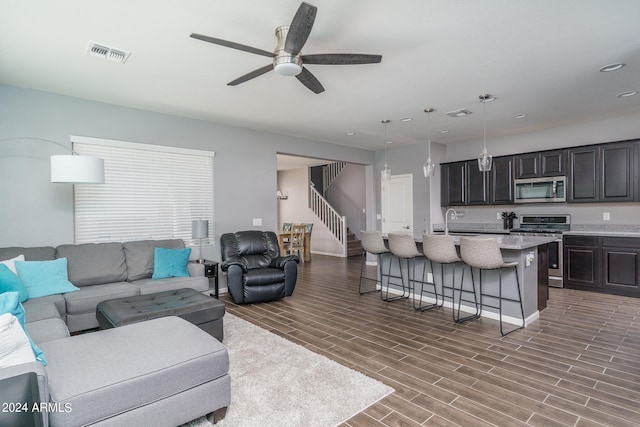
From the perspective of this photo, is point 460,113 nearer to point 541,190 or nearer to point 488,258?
point 541,190

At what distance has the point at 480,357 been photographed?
298 cm

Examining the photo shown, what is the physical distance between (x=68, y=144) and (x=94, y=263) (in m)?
1.52

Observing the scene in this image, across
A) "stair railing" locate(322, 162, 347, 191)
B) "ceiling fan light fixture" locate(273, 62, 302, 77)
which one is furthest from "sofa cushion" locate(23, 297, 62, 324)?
"stair railing" locate(322, 162, 347, 191)

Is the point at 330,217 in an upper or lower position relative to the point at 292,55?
lower

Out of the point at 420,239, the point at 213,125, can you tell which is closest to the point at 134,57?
the point at 213,125

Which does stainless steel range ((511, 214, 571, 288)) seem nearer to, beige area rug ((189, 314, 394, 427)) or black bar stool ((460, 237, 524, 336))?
black bar stool ((460, 237, 524, 336))

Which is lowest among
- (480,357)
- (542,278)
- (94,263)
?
(480,357)

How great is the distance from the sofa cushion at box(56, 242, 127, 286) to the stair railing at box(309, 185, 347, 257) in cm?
624

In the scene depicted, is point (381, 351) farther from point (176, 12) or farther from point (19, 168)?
point (19, 168)

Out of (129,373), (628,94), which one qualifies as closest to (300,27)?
(129,373)

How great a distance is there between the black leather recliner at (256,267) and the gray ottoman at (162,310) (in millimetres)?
1188

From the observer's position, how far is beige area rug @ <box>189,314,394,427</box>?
6.97ft

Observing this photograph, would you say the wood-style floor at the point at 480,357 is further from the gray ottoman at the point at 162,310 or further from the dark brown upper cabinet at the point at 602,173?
the dark brown upper cabinet at the point at 602,173

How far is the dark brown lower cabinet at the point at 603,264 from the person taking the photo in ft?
16.0
